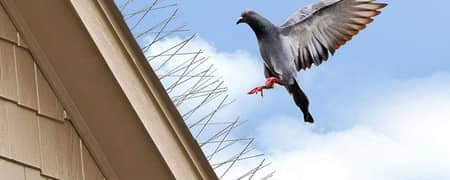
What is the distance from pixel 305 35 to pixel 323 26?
98mm

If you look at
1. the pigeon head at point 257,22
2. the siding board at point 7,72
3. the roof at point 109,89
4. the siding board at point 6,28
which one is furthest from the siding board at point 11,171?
the pigeon head at point 257,22

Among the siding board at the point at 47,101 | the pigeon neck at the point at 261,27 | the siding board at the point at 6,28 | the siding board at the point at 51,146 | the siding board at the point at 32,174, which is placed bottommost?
the siding board at the point at 32,174

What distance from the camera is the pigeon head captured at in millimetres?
4871

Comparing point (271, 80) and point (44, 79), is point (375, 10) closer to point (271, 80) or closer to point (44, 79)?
point (271, 80)

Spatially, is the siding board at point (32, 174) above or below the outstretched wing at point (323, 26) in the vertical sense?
below

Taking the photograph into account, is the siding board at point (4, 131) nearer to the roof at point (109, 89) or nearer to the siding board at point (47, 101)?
the siding board at point (47, 101)

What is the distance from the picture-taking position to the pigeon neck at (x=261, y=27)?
4.87m

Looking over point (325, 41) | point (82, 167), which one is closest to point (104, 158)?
point (82, 167)

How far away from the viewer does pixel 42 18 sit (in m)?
4.03

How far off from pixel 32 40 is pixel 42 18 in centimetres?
11

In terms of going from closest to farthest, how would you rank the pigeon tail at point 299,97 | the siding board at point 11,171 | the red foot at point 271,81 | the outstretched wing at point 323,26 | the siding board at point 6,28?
1. the siding board at point 11,171
2. the siding board at point 6,28
3. the red foot at point 271,81
4. the pigeon tail at point 299,97
5. the outstretched wing at point 323,26

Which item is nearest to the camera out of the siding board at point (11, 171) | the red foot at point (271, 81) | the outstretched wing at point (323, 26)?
the siding board at point (11, 171)

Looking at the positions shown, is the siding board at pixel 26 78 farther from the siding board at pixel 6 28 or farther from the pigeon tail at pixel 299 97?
the pigeon tail at pixel 299 97

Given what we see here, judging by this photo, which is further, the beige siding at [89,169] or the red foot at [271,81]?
the red foot at [271,81]
